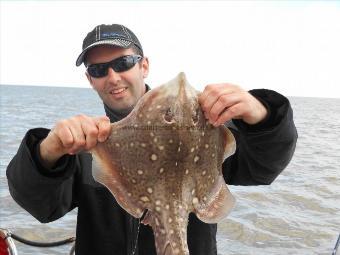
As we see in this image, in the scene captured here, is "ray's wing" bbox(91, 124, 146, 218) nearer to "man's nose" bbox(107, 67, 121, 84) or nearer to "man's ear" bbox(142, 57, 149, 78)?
"man's nose" bbox(107, 67, 121, 84)

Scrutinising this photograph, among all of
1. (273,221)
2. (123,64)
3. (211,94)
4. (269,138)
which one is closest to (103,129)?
(211,94)

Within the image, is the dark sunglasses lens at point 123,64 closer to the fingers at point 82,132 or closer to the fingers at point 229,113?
the fingers at point 82,132

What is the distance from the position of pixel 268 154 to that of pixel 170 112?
97cm

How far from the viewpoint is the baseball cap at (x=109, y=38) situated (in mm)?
3561

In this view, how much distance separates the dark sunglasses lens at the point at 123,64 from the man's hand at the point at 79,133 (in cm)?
115

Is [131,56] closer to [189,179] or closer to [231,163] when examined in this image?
[231,163]

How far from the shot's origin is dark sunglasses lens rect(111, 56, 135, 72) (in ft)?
11.7

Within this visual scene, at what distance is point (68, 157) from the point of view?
2.82 m

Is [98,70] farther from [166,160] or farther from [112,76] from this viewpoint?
[166,160]

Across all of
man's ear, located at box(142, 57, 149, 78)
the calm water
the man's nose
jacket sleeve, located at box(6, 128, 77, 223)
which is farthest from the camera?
the calm water

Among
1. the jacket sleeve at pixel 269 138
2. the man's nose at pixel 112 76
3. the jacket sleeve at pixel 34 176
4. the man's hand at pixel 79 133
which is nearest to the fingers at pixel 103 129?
the man's hand at pixel 79 133

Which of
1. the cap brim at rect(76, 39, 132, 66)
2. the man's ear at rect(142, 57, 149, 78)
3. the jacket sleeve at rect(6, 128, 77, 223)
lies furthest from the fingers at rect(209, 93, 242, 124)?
the man's ear at rect(142, 57, 149, 78)

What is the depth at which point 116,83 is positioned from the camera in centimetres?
352

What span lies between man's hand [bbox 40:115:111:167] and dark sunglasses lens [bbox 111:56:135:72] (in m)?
1.15
